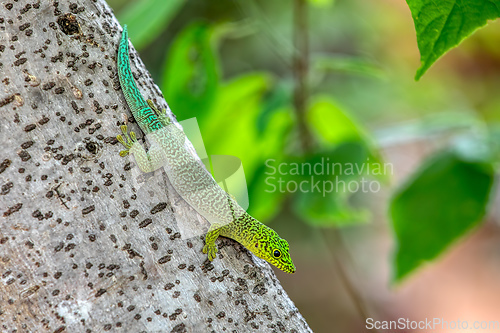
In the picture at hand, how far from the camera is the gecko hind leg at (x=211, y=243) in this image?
4.96 ft

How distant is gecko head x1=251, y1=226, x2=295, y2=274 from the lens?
2.20 meters

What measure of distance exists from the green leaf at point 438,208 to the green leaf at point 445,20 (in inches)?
49.8

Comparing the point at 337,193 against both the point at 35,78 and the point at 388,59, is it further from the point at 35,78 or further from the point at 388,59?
the point at 388,59

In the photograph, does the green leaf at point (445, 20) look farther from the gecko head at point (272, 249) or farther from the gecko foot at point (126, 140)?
the gecko head at point (272, 249)

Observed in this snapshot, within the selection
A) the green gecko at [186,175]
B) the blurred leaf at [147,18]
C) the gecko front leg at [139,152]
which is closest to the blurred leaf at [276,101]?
the green gecko at [186,175]

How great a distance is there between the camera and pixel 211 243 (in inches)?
61.4

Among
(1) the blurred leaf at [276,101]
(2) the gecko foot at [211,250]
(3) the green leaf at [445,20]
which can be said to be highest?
(3) the green leaf at [445,20]

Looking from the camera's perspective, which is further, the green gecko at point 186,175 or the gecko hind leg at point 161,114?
the gecko hind leg at point 161,114

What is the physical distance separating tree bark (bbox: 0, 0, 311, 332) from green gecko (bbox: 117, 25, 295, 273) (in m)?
0.05

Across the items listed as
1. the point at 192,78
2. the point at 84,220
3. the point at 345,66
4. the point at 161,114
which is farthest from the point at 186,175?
the point at 345,66

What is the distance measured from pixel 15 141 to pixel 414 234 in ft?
5.90

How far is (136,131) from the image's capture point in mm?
1587

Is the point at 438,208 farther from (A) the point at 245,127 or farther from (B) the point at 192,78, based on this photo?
(B) the point at 192,78

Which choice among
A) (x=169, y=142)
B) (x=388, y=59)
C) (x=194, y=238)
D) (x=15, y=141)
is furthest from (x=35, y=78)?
(x=388, y=59)
